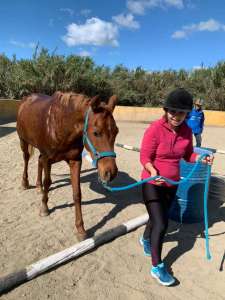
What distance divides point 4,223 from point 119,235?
1476mm

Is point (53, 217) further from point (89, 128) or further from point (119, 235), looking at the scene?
point (89, 128)

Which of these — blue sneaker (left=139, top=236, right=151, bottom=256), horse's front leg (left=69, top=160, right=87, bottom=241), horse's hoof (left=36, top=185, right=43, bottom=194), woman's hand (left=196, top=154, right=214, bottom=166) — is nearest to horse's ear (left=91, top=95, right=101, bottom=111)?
horse's front leg (left=69, top=160, right=87, bottom=241)

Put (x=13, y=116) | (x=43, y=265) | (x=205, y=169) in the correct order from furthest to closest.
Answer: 1. (x=13, y=116)
2. (x=205, y=169)
3. (x=43, y=265)

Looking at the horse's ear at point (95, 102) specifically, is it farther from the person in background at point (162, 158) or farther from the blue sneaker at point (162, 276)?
the blue sneaker at point (162, 276)

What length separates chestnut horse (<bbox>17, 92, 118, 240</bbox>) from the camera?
3.14 meters

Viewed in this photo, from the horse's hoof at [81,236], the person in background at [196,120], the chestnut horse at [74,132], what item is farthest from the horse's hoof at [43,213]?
the person in background at [196,120]

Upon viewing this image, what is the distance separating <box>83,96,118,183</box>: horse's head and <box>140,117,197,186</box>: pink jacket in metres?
0.32

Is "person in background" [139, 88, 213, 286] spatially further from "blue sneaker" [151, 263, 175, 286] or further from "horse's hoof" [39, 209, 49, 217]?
"horse's hoof" [39, 209, 49, 217]

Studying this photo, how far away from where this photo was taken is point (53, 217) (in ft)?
14.4

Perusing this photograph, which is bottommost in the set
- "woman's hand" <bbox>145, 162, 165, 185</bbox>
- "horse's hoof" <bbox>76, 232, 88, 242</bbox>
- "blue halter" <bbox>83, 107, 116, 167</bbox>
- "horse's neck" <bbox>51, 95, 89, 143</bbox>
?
"horse's hoof" <bbox>76, 232, 88, 242</bbox>

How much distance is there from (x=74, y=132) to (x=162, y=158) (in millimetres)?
1193

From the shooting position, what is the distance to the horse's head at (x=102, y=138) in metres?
3.05

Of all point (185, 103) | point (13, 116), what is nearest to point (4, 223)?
point (185, 103)

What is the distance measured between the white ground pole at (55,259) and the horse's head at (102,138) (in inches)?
33.1
